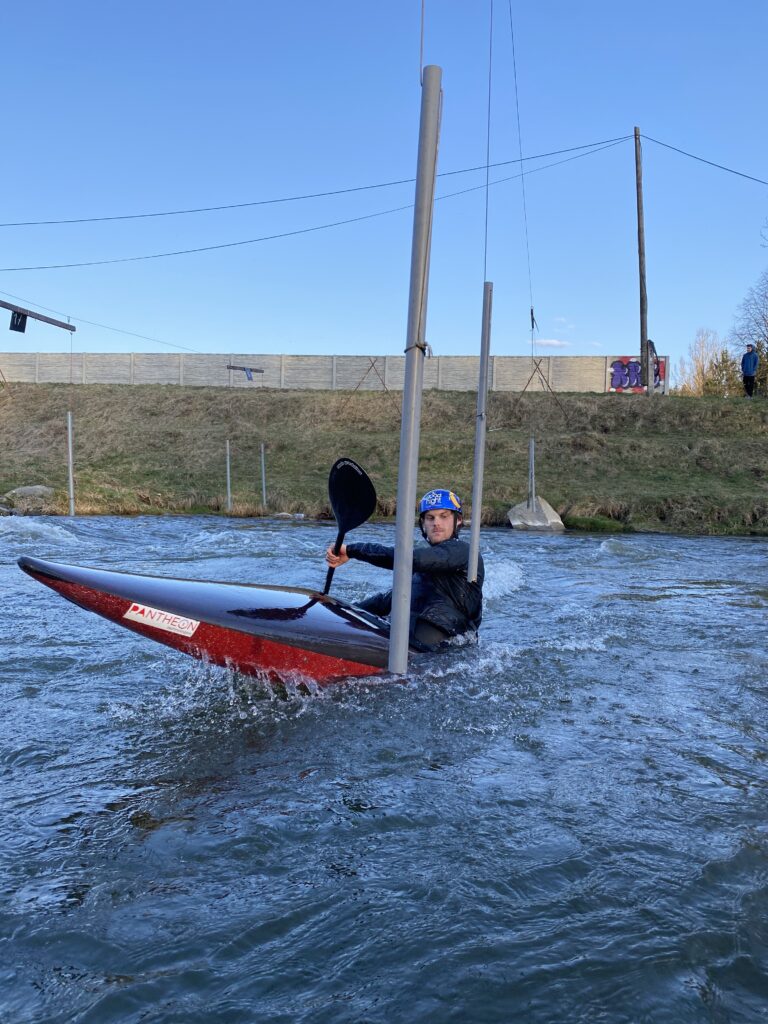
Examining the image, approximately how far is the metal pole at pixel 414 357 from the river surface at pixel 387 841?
1.38 feet

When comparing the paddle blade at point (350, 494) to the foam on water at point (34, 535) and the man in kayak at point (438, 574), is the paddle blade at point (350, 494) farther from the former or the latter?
the foam on water at point (34, 535)

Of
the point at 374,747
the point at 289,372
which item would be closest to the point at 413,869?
the point at 374,747

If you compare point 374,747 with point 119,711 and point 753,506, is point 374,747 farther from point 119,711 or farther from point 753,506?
point 753,506

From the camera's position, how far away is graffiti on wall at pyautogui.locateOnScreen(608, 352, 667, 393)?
37.4 metres

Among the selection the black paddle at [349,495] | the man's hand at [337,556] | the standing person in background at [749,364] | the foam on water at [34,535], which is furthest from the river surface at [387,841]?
the standing person in background at [749,364]

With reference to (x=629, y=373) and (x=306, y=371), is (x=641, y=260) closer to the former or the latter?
(x=629, y=373)

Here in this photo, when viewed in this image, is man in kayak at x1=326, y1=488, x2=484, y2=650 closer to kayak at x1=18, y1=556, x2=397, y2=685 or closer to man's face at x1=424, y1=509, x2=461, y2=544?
man's face at x1=424, y1=509, x2=461, y2=544

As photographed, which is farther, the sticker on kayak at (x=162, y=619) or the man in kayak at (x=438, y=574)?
the man in kayak at (x=438, y=574)

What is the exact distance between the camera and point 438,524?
19.1 ft

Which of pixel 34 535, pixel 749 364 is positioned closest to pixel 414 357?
pixel 34 535

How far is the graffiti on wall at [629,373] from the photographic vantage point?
37.4 meters

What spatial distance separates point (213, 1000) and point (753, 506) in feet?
66.3

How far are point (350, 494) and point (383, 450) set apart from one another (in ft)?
76.8

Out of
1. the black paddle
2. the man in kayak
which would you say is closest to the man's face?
the man in kayak
